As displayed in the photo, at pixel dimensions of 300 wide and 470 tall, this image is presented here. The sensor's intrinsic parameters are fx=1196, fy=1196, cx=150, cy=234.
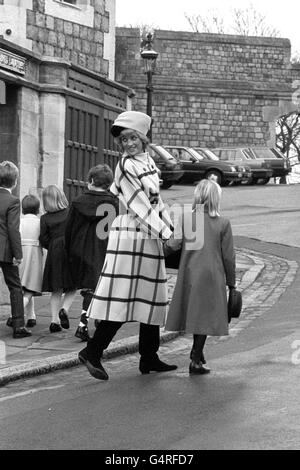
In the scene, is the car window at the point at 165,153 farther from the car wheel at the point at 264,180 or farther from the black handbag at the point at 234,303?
the black handbag at the point at 234,303

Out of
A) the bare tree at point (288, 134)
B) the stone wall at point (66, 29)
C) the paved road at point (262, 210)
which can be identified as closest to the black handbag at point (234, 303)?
the stone wall at point (66, 29)

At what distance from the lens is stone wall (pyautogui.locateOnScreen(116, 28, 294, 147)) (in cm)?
4828

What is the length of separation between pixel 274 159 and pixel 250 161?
140 cm

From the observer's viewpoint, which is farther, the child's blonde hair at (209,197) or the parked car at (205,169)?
the parked car at (205,169)

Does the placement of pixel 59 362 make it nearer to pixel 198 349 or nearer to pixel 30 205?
pixel 198 349

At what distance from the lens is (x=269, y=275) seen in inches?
656

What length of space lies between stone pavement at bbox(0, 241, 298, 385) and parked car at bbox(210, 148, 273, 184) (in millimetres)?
23768

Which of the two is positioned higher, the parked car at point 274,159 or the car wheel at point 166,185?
the parked car at point 274,159

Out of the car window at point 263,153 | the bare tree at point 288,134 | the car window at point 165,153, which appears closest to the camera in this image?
the car window at point 165,153

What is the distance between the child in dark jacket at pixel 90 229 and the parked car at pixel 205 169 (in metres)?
28.8

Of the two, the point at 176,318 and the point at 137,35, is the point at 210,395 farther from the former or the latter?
the point at 137,35

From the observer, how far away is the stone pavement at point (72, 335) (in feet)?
31.3

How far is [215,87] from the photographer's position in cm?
4906

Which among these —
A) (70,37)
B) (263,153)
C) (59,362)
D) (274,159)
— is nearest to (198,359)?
(59,362)
